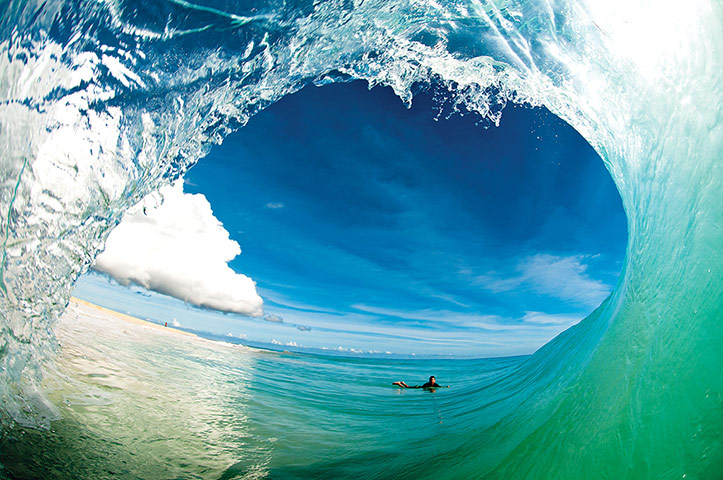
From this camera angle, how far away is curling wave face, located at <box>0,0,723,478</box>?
8.68 feet

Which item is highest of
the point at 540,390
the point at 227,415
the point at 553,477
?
the point at 540,390

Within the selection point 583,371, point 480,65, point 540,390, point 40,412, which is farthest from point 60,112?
point 540,390

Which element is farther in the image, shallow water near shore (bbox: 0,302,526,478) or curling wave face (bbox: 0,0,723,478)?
shallow water near shore (bbox: 0,302,526,478)

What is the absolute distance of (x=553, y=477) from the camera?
266 centimetres

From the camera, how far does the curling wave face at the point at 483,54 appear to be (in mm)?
2646

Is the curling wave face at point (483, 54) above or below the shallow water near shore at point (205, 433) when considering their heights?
above

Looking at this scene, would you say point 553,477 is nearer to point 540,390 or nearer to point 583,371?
point 583,371

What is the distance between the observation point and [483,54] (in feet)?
14.3

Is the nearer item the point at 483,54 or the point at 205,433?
the point at 483,54

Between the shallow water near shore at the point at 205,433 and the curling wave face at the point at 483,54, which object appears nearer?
the curling wave face at the point at 483,54

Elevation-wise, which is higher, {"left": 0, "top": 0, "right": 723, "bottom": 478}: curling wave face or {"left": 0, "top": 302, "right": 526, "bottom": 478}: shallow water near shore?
{"left": 0, "top": 0, "right": 723, "bottom": 478}: curling wave face

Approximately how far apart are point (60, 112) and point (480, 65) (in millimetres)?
5077

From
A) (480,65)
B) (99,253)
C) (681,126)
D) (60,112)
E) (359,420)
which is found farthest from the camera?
(359,420)

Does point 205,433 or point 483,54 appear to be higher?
point 483,54
